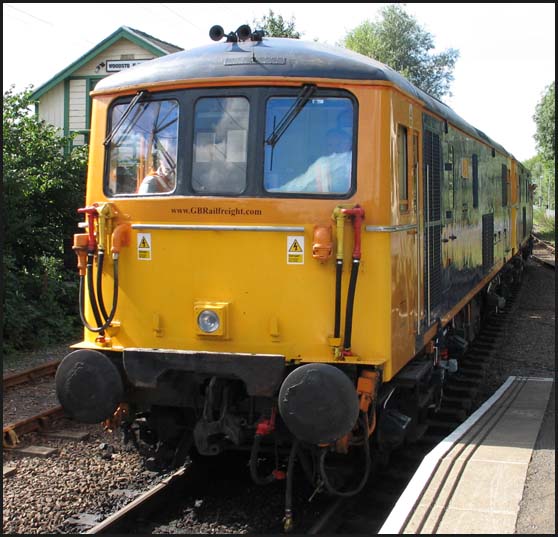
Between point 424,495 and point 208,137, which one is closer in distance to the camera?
point 424,495

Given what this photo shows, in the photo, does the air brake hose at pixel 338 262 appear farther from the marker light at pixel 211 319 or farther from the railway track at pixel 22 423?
the railway track at pixel 22 423

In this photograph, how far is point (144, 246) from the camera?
5742 millimetres

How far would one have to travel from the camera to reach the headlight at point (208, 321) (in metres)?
5.52

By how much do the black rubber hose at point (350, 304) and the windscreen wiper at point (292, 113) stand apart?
3.43ft

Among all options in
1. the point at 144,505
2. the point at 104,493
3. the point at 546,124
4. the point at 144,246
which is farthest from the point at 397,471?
the point at 546,124

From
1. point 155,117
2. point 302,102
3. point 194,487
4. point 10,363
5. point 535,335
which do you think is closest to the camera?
point 302,102

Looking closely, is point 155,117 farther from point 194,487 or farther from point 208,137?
point 194,487

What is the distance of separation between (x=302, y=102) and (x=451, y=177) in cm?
300

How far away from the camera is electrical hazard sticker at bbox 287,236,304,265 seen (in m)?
5.40

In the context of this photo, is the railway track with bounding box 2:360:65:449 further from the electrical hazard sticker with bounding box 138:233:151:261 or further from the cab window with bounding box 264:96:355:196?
the cab window with bounding box 264:96:355:196

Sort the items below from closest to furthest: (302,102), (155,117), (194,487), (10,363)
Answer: (302,102) < (155,117) < (194,487) < (10,363)

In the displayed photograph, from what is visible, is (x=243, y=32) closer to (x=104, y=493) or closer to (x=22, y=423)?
(x=104, y=493)

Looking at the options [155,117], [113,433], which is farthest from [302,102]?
[113,433]

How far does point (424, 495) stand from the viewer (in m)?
4.82
